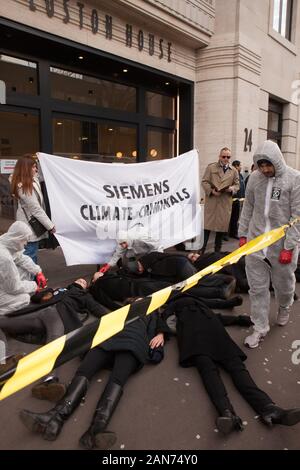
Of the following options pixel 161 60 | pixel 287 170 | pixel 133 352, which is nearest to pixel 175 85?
pixel 161 60

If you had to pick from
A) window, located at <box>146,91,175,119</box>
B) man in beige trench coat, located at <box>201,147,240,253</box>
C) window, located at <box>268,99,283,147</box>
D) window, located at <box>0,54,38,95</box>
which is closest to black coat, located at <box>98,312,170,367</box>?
man in beige trench coat, located at <box>201,147,240,253</box>

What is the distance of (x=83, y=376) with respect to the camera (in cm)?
257

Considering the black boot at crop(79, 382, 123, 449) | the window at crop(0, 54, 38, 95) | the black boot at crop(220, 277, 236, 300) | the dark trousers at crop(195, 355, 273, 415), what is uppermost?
the window at crop(0, 54, 38, 95)

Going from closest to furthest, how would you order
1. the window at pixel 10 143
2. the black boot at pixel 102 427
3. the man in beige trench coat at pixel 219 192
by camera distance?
1. the black boot at pixel 102 427
2. the window at pixel 10 143
3. the man in beige trench coat at pixel 219 192

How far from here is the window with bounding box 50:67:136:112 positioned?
6.93 meters

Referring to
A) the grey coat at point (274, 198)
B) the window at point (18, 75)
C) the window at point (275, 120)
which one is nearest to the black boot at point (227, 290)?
the grey coat at point (274, 198)

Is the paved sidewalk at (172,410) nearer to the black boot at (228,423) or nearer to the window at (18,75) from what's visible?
the black boot at (228,423)

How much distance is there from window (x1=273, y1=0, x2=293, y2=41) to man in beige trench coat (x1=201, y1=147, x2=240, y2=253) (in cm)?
785

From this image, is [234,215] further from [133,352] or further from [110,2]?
[133,352]

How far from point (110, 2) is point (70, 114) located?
2150mm

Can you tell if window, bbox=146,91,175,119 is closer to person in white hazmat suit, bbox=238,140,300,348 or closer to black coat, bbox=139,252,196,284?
black coat, bbox=139,252,196,284

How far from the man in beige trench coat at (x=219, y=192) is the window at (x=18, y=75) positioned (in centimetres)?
352

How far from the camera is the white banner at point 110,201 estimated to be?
459cm

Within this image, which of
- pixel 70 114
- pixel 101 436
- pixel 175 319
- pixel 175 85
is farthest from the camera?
pixel 175 85
